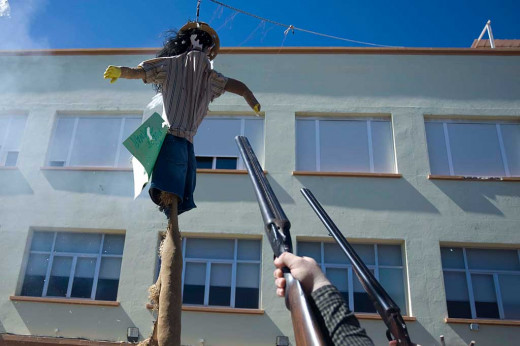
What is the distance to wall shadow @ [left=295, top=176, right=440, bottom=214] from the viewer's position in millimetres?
9969

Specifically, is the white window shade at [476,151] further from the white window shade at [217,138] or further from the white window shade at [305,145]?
the white window shade at [217,138]

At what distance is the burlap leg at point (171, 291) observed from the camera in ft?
8.35

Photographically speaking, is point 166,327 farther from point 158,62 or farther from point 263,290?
point 263,290

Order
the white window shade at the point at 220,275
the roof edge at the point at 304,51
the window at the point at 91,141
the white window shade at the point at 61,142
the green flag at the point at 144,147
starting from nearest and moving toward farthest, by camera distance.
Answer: the green flag at the point at 144,147
the white window shade at the point at 220,275
the window at the point at 91,141
the white window shade at the point at 61,142
the roof edge at the point at 304,51

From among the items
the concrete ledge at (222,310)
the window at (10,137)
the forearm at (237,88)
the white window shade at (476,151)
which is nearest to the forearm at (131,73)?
the forearm at (237,88)

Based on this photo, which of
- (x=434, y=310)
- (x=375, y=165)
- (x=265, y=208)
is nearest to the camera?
(x=265, y=208)

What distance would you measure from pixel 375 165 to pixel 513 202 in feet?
8.60

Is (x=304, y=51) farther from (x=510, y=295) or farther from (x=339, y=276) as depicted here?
(x=510, y=295)

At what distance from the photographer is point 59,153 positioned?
11.0m

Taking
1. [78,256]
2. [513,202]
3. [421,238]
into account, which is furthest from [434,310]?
[78,256]

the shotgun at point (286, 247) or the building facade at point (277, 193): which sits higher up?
the building facade at point (277, 193)

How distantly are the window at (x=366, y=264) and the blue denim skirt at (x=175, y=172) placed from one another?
650 centimetres

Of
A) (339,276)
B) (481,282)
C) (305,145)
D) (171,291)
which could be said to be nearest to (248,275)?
(339,276)

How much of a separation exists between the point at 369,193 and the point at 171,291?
25.7ft
